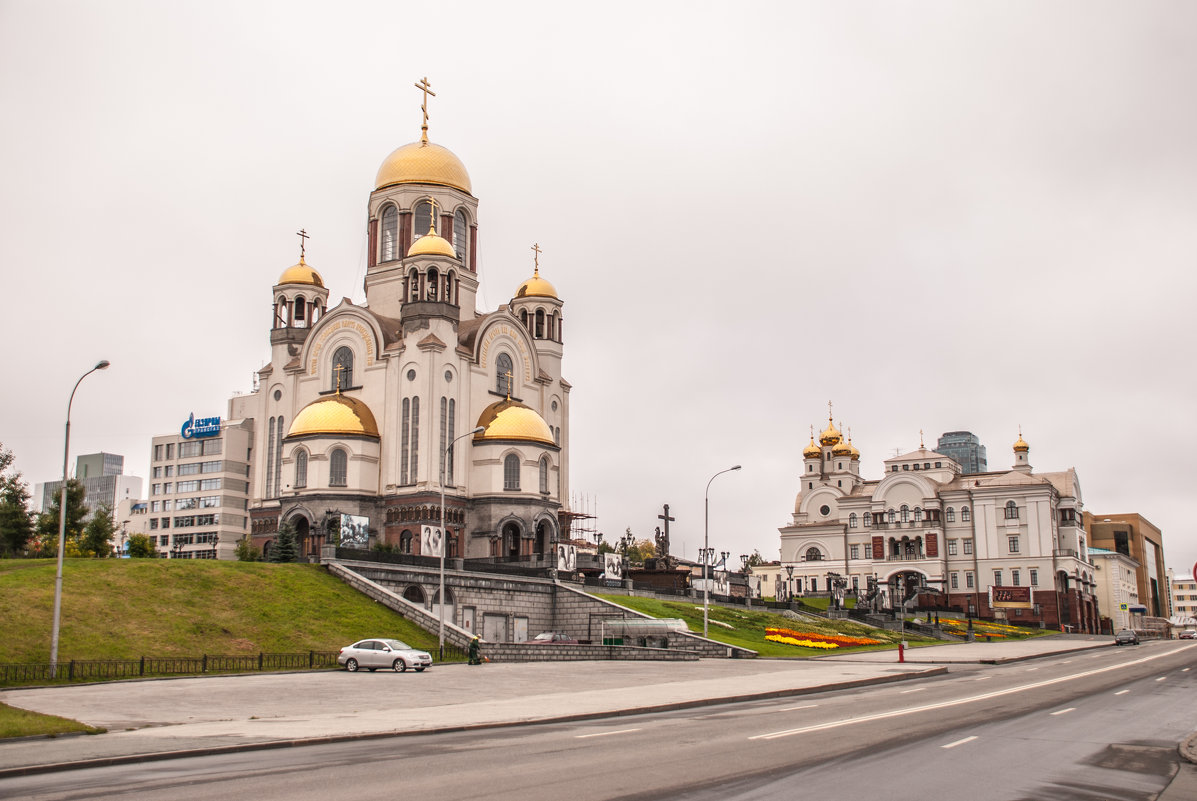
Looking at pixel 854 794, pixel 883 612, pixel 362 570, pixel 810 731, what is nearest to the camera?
pixel 854 794

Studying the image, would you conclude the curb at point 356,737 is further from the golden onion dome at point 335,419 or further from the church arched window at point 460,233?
the church arched window at point 460,233

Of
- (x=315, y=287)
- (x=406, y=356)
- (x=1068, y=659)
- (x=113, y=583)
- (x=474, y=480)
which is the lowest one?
(x=1068, y=659)

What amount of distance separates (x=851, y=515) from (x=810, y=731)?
8861 cm

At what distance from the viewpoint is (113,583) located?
37406mm

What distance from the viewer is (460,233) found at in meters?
77.6

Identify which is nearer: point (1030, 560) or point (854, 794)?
point (854, 794)

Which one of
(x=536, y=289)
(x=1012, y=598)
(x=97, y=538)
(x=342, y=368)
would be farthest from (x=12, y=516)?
(x=1012, y=598)

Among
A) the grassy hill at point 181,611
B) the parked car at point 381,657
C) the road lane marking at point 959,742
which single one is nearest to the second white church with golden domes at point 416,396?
the grassy hill at point 181,611

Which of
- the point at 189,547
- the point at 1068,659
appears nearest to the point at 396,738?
the point at 1068,659

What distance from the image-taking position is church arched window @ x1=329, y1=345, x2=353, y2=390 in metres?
70.7

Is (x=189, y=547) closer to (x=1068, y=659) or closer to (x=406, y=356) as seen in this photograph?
(x=406, y=356)

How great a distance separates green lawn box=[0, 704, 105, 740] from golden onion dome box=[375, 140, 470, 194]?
6056 centimetres

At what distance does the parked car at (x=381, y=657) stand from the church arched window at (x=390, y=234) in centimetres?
4593

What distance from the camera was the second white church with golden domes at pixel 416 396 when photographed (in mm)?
65062
